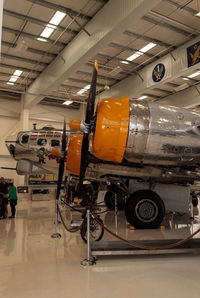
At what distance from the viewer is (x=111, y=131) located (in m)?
5.66

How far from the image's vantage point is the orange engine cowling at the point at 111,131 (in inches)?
223

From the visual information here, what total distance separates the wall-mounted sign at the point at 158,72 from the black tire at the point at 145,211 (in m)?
8.93

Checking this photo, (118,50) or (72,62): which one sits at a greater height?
(118,50)

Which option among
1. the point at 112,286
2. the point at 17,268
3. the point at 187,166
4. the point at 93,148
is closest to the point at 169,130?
the point at 187,166

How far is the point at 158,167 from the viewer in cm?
677

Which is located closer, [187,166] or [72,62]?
[187,166]

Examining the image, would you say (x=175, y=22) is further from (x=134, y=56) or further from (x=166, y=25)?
(x=134, y=56)

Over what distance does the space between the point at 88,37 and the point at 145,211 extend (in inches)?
316

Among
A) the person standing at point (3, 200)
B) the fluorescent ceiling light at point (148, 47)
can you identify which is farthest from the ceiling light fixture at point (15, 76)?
the person standing at point (3, 200)


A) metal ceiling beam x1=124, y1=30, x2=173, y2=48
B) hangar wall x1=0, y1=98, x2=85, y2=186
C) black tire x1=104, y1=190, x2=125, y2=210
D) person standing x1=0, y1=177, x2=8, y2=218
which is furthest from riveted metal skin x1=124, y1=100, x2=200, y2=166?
hangar wall x1=0, y1=98, x2=85, y2=186

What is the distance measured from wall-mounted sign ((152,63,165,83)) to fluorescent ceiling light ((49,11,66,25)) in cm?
589

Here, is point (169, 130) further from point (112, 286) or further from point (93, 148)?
point (112, 286)

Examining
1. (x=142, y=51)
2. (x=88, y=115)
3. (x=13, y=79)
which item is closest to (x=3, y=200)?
(x=88, y=115)

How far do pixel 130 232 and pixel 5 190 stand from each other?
6617mm
